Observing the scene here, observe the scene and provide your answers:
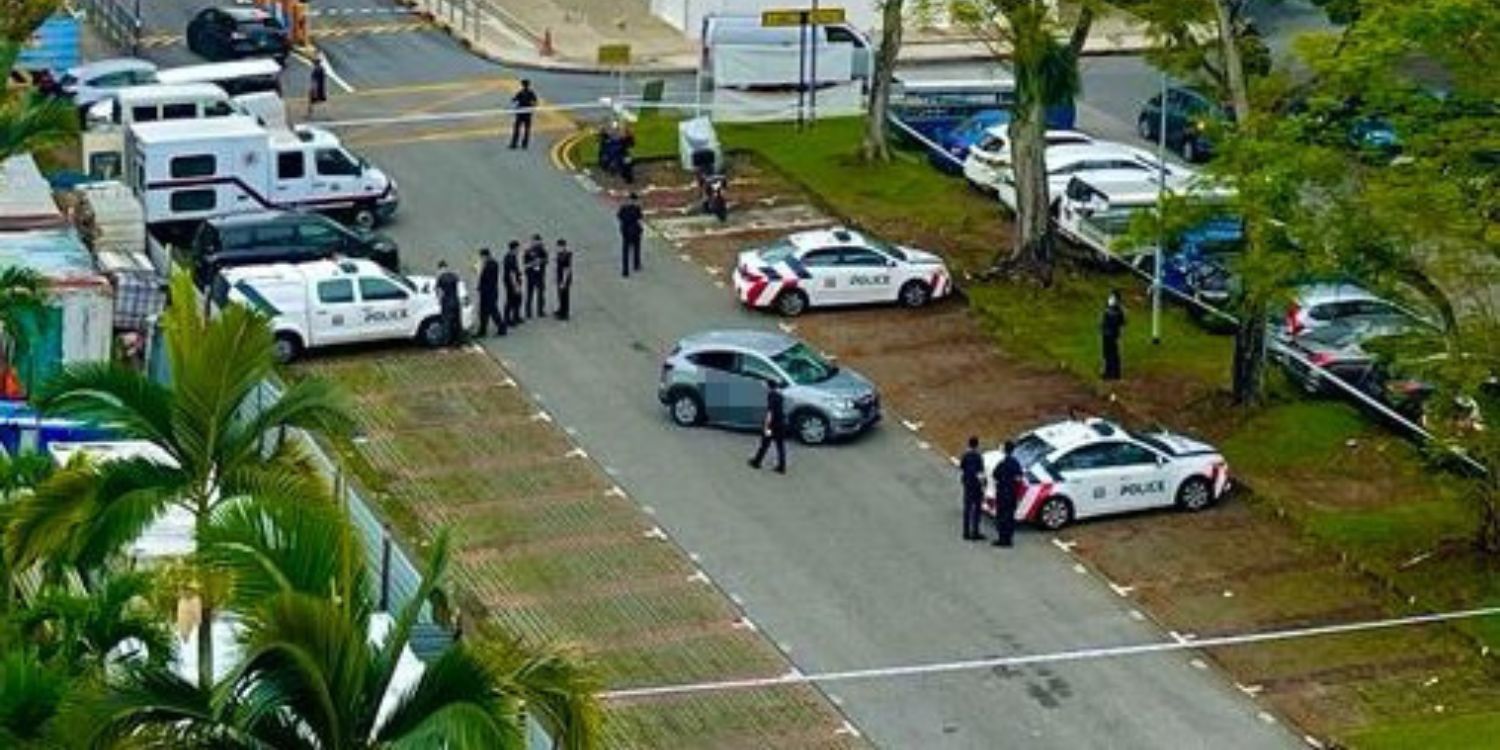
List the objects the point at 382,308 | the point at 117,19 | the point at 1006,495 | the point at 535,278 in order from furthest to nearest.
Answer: the point at 117,19 → the point at 535,278 → the point at 382,308 → the point at 1006,495

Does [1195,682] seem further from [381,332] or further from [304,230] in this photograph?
[304,230]

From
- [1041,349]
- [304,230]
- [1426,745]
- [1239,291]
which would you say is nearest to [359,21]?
[304,230]

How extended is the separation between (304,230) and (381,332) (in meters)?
3.76

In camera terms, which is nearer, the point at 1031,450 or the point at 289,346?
the point at 1031,450

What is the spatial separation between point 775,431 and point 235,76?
2223cm

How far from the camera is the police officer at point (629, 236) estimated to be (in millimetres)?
53188

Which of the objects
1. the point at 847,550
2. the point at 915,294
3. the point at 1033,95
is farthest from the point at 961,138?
the point at 847,550

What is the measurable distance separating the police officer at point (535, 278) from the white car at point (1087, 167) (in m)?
9.32

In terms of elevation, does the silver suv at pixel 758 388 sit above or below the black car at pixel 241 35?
above

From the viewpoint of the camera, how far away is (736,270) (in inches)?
2087

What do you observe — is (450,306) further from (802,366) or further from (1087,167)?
(1087,167)

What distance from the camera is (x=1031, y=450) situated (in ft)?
141

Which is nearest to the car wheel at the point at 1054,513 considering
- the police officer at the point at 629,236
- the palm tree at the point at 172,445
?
the police officer at the point at 629,236

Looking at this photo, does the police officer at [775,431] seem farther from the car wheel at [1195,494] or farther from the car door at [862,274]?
the car door at [862,274]
